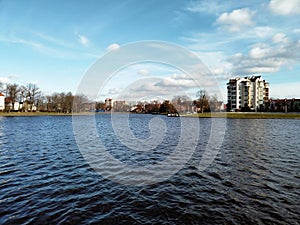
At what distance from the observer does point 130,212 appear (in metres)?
8.64

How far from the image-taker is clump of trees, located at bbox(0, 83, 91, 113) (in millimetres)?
109225

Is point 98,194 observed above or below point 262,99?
below

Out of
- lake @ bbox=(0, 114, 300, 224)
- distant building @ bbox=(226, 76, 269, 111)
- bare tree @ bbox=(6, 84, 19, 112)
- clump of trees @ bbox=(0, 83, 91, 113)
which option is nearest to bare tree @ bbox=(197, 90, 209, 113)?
distant building @ bbox=(226, 76, 269, 111)

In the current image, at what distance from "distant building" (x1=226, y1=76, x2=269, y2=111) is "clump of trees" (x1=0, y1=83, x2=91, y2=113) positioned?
92040 millimetres

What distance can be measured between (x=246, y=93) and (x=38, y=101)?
425 ft

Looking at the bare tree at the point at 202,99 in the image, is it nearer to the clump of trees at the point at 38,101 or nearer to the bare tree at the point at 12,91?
the clump of trees at the point at 38,101

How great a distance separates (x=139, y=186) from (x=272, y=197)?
6.29 meters

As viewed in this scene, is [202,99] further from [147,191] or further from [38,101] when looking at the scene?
[147,191]

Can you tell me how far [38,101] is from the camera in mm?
133250

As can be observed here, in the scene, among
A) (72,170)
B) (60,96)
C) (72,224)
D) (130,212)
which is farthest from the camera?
(60,96)

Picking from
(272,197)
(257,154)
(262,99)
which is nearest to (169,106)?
(262,99)

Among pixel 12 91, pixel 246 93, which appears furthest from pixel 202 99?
pixel 12 91

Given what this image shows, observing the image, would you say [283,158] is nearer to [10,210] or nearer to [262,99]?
[10,210]

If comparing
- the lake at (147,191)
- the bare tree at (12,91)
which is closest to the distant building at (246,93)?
the bare tree at (12,91)
